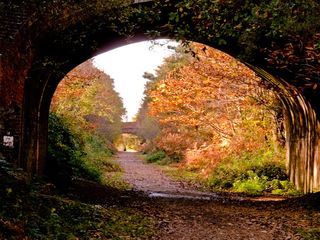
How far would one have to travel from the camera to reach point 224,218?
36.0ft

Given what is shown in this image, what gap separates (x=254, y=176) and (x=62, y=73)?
10619 millimetres

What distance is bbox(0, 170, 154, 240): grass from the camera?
21.4ft

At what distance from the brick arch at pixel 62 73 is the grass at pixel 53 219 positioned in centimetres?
163

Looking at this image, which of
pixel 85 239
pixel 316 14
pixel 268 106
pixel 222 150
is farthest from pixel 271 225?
pixel 222 150

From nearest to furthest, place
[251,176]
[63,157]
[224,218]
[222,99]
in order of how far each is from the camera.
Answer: [224,218] < [63,157] < [251,176] < [222,99]

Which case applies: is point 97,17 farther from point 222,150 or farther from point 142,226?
point 222,150

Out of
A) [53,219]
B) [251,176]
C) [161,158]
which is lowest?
[53,219]

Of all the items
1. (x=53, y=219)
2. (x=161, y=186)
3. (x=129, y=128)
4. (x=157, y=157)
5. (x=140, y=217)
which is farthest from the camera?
(x=129, y=128)

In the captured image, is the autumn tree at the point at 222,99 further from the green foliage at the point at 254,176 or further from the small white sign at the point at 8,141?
the small white sign at the point at 8,141

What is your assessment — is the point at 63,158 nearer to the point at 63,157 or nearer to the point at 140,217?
the point at 63,157

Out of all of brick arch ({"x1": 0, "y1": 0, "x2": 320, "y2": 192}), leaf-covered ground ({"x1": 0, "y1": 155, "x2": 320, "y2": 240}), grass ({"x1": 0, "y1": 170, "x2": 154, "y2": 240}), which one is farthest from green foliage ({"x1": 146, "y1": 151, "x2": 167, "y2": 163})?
grass ({"x1": 0, "y1": 170, "x2": 154, "y2": 240})

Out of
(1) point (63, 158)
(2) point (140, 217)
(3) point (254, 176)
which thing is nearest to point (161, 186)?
(3) point (254, 176)

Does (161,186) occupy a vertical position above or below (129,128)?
below

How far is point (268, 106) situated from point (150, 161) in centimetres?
2303
